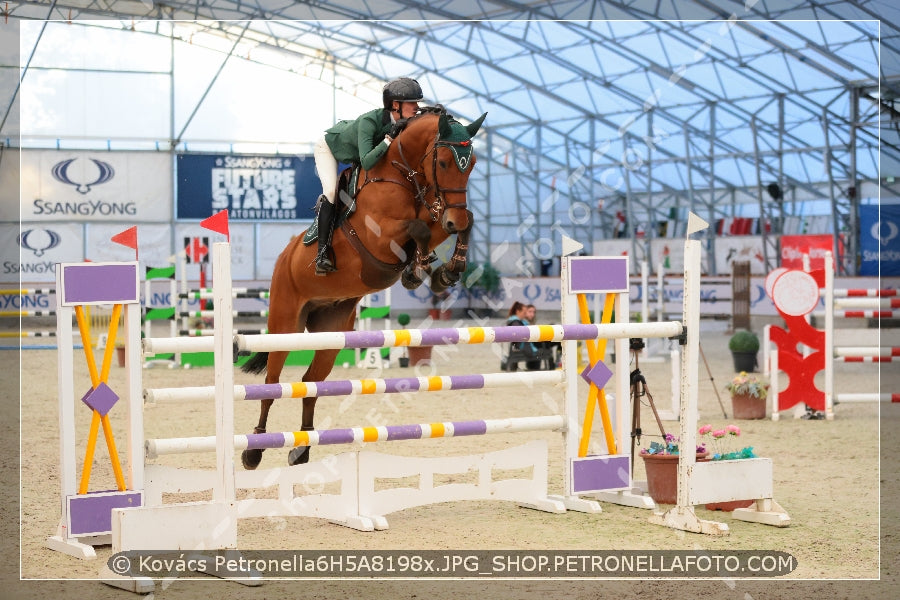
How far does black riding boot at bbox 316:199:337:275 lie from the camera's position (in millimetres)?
4090

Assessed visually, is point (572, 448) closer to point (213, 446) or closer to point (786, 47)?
point (213, 446)

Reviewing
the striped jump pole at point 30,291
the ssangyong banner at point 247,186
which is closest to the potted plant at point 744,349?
the striped jump pole at point 30,291

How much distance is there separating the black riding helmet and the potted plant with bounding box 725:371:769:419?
3.88m

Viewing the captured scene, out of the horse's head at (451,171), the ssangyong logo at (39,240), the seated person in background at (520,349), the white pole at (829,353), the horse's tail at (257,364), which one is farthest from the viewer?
the ssangyong logo at (39,240)

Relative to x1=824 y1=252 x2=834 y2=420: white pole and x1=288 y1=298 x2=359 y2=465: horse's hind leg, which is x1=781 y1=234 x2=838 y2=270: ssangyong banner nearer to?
x1=824 y1=252 x2=834 y2=420: white pole

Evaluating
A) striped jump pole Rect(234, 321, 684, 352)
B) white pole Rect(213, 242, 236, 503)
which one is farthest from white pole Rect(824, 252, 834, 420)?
white pole Rect(213, 242, 236, 503)

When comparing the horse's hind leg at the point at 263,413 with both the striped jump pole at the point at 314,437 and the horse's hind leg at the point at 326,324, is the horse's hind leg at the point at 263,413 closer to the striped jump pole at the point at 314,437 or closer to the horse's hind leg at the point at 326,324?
the horse's hind leg at the point at 326,324

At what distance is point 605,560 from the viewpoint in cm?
319

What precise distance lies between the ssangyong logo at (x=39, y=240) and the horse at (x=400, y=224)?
58.1 feet

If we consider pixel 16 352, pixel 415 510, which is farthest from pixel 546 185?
pixel 415 510

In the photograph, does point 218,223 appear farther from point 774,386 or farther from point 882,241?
point 882,241

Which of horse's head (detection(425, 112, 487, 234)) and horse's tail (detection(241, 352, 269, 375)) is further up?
horse's head (detection(425, 112, 487, 234))

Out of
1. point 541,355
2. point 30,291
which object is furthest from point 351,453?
point 30,291

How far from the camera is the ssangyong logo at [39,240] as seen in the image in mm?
20375
